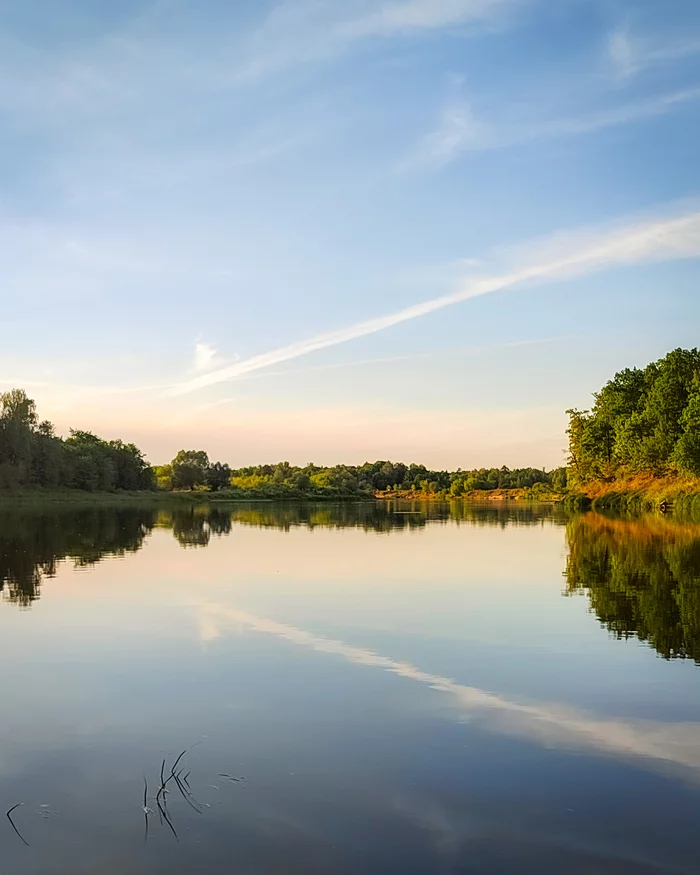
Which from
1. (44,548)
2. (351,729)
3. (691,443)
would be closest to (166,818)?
(351,729)

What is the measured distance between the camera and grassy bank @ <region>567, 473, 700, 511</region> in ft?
270

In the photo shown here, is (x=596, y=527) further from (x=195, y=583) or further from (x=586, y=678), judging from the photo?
(x=586, y=678)

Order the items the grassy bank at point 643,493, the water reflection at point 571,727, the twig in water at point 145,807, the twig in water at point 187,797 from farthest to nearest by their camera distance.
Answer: the grassy bank at point 643,493 → the water reflection at point 571,727 → the twig in water at point 187,797 → the twig in water at point 145,807

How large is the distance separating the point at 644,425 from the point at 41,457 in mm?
84661

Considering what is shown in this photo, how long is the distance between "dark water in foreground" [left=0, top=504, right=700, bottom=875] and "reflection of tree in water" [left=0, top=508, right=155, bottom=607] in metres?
0.55

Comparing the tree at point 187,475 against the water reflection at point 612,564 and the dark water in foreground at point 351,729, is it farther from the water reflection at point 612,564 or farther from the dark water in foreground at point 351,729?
the dark water in foreground at point 351,729

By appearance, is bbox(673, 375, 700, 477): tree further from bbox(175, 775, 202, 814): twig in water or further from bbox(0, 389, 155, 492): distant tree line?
bbox(0, 389, 155, 492): distant tree line

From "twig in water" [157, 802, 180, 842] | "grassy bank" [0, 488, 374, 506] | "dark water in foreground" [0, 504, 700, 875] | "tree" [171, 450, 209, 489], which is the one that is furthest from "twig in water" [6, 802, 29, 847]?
"tree" [171, 450, 209, 489]

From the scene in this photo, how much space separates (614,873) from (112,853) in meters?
4.26

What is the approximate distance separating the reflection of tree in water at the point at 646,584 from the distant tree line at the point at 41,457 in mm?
89448

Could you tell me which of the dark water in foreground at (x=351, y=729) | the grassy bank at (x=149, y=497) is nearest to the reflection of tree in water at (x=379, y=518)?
the grassy bank at (x=149, y=497)

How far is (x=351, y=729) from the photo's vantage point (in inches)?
416

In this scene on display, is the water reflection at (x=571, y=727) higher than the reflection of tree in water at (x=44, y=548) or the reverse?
the reverse

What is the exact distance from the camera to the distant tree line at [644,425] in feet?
261
